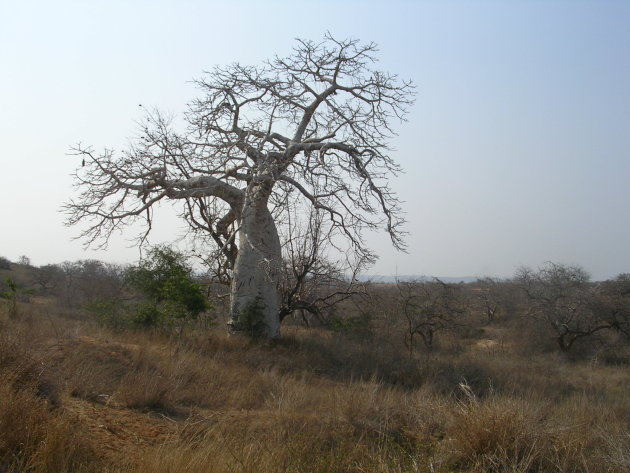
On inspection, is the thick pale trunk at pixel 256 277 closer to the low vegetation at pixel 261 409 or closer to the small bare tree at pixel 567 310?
the low vegetation at pixel 261 409

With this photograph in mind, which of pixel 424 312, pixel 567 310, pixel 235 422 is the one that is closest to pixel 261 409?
pixel 235 422

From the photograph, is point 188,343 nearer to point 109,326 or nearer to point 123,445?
point 109,326

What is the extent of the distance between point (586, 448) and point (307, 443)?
8.44ft

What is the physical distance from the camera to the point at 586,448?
4.85 meters

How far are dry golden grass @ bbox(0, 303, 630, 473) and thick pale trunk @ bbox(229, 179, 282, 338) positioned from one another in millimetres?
2202

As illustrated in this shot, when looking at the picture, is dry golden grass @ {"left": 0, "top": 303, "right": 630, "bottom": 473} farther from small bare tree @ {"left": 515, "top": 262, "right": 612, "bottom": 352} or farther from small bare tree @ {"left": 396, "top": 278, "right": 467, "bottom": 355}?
small bare tree @ {"left": 515, "top": 262, "right": 612, "bottom": 352}

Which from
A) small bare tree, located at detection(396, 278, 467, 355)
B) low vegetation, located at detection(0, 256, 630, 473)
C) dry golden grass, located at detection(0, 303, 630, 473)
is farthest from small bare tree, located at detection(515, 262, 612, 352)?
dry golden grass, located at detection(0, 303, 630, 473)

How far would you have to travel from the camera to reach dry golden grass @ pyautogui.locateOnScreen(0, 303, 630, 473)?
3730 mm

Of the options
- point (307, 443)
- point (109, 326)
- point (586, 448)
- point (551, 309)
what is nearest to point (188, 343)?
point (109, 326)

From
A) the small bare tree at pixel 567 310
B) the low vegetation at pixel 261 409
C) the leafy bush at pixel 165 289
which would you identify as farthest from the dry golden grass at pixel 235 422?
the small bare tree at pixel 567 310

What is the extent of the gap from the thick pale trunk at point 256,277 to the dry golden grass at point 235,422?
7.22ft

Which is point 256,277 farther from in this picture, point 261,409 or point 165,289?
point 261,409

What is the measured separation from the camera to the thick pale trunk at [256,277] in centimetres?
1045

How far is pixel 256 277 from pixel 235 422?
18.7 ft
